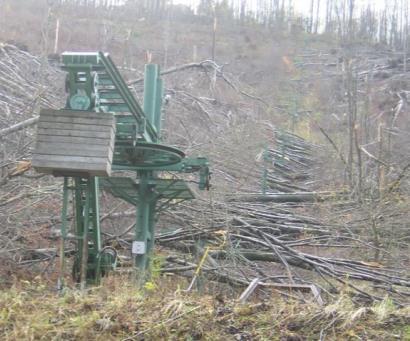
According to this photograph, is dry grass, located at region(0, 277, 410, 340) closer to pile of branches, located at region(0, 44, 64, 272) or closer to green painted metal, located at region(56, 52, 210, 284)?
green painted metal, located at region(56, 52, 210, 284)

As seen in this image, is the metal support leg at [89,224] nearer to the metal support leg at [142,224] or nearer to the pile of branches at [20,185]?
the metal support leg at [142,224]

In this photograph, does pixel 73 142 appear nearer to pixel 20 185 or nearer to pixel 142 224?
pixel 142 224

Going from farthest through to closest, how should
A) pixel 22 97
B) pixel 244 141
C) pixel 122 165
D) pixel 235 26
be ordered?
pixel 235 26 → pixel 244 141 → pixel 22 97 → pixel 122 165

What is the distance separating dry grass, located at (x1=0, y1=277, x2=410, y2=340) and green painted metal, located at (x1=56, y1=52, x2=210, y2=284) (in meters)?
2.16

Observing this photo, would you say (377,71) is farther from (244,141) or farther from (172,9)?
(172,9)

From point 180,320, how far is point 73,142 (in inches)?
118

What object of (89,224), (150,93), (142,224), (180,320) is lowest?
(142,224)

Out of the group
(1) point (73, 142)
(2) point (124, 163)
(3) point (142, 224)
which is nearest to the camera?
(1) point (73, 142)

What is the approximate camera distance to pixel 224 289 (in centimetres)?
780

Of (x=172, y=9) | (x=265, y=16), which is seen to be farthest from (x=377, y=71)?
(x=172, y=9)

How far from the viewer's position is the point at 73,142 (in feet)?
19.9

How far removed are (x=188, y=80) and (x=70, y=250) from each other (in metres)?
7.37

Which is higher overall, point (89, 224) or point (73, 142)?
point (73, 142)

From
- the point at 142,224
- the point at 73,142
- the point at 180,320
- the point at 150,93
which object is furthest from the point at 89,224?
the point at 180,320
